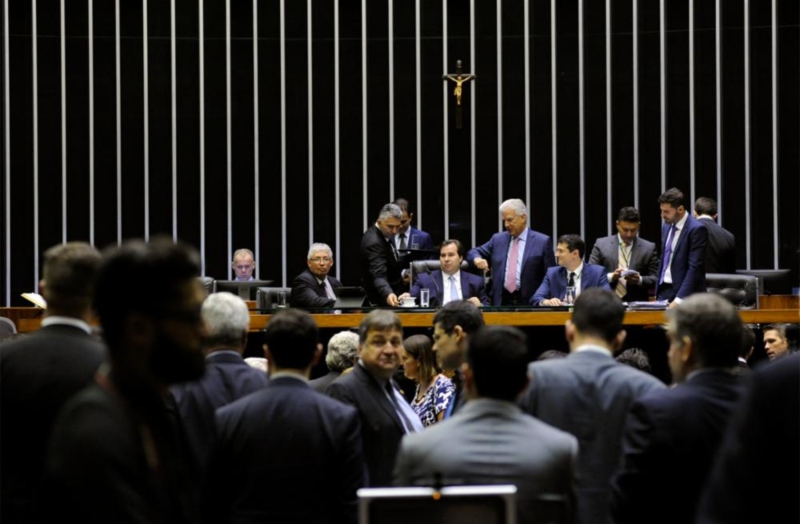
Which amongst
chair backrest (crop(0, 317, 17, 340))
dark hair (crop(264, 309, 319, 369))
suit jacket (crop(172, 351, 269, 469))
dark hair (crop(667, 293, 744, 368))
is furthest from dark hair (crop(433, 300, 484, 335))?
chair backrest (crop(0, 317, 17, 340))

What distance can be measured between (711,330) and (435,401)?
2.32 metres

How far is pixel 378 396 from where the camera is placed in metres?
4.26

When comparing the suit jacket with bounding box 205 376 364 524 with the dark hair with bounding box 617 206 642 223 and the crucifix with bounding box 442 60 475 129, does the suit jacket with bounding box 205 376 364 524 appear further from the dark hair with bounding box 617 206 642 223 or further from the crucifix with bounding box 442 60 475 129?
the crucifix with bounding box 442 60 475 129

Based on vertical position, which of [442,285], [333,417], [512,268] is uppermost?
[512,268]

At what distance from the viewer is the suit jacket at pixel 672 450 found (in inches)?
123

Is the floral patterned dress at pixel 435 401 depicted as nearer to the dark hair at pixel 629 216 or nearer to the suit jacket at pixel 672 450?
the suit jacket at pixel 672 450

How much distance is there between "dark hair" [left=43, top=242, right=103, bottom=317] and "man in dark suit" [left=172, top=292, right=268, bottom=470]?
748mm

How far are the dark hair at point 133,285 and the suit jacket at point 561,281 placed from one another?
6.66 metres

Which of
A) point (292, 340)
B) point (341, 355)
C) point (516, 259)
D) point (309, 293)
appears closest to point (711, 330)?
point (292, 340)

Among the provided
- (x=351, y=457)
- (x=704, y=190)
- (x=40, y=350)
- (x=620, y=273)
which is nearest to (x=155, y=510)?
(x=40, y=350)

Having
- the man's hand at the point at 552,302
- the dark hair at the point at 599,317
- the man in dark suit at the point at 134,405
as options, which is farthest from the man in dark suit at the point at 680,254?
the man in dark suit at the point at 134,405

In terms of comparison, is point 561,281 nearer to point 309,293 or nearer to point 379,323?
point 309,293

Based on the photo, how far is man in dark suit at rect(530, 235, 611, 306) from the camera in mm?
8523

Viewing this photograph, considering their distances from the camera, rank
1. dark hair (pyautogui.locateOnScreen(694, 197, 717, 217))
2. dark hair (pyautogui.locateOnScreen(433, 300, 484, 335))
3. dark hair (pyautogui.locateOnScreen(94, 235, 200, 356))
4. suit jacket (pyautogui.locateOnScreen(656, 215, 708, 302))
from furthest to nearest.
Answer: dark hair (pyautogui.locateOnScreen(694, 197, 717, 217)), suit jacket (pyautogui.locateOnScreen(656, 215, 708, 302)), dark hair (pyautogui.locateOnScreen(433, 300, 484, 335)), dark hair (pyautogui.locateOnScreen(94, 235, 200, 356))
